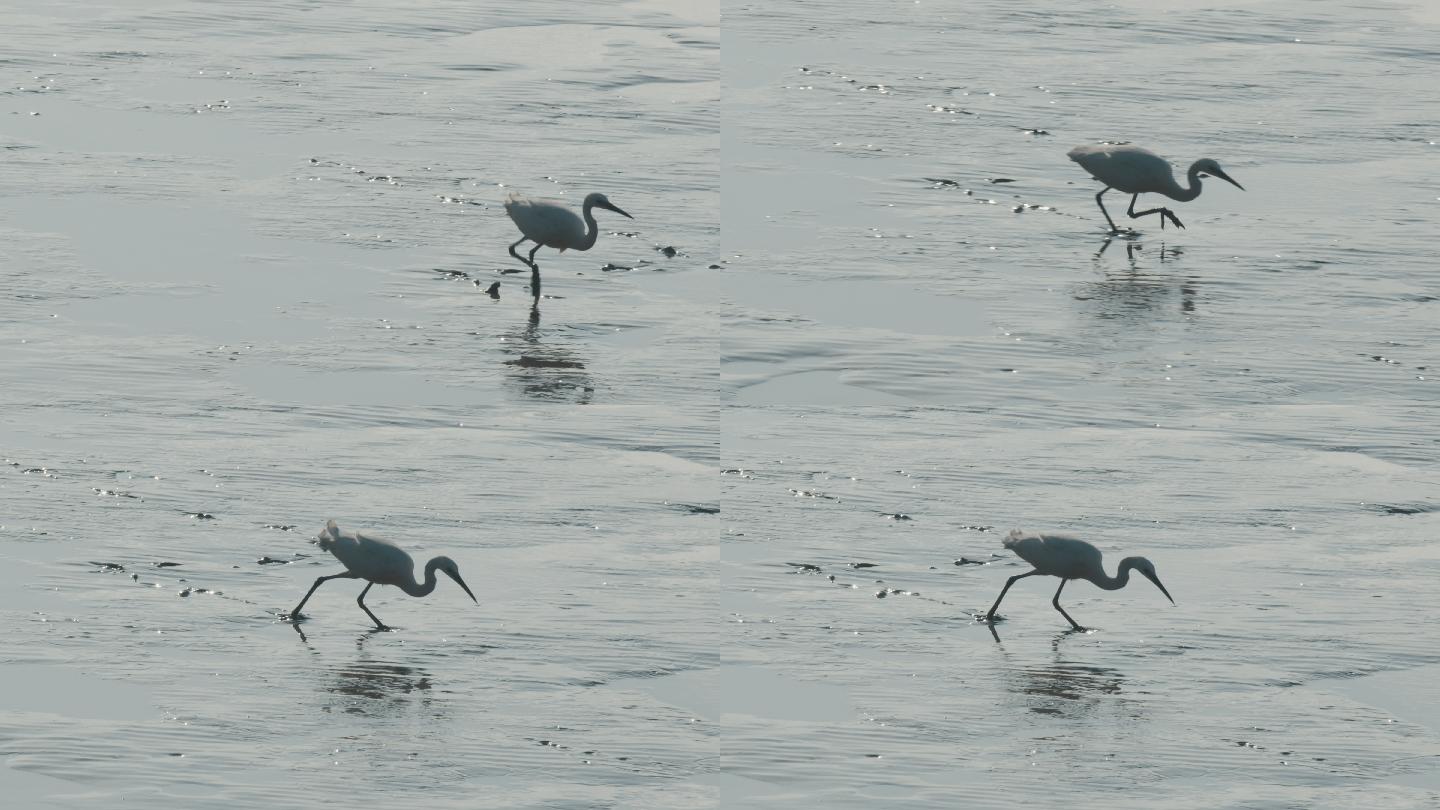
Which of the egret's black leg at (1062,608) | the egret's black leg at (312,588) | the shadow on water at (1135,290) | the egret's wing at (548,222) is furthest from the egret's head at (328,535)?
the shadow on water at (1135,290)

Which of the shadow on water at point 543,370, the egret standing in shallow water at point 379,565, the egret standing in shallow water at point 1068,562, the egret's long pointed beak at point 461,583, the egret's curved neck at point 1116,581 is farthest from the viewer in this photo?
the shadow on water at point 543,370

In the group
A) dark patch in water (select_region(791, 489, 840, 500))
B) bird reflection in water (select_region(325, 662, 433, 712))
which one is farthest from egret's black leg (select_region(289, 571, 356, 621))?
dark patch in water (select_region(791, 489, 840, 500))

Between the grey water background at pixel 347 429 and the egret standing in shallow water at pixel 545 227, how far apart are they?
0.55 ft

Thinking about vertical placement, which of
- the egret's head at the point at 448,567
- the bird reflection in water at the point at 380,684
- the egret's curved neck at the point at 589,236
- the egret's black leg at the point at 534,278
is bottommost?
the bird reflection in water at the point at 380,684

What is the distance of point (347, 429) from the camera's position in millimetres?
10898

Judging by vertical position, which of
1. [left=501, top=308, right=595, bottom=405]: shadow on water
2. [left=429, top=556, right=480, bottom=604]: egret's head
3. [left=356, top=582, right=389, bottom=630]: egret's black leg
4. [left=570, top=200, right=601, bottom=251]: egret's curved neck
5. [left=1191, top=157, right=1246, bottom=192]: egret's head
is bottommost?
[left=356, top=582, right=389, bottom=630]: egret's black leg

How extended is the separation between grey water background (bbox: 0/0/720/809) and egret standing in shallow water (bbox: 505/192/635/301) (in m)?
0.17

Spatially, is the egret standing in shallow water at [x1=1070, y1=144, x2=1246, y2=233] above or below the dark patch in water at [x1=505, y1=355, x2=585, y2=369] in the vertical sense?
above

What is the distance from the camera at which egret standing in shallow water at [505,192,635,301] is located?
12945 millimetres

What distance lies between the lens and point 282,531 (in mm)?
9906

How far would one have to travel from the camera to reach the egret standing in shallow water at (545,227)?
12945mm

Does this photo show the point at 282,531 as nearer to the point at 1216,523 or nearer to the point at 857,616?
the point at 857,616

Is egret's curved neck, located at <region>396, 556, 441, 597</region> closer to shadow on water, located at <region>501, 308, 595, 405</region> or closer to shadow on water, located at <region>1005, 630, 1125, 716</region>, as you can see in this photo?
shadow on water, located at <region>501, 308, 595, 405</region>

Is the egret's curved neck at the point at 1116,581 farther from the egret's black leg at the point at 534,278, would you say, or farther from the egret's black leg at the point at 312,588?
the egret's black leg at the point at 534,278
